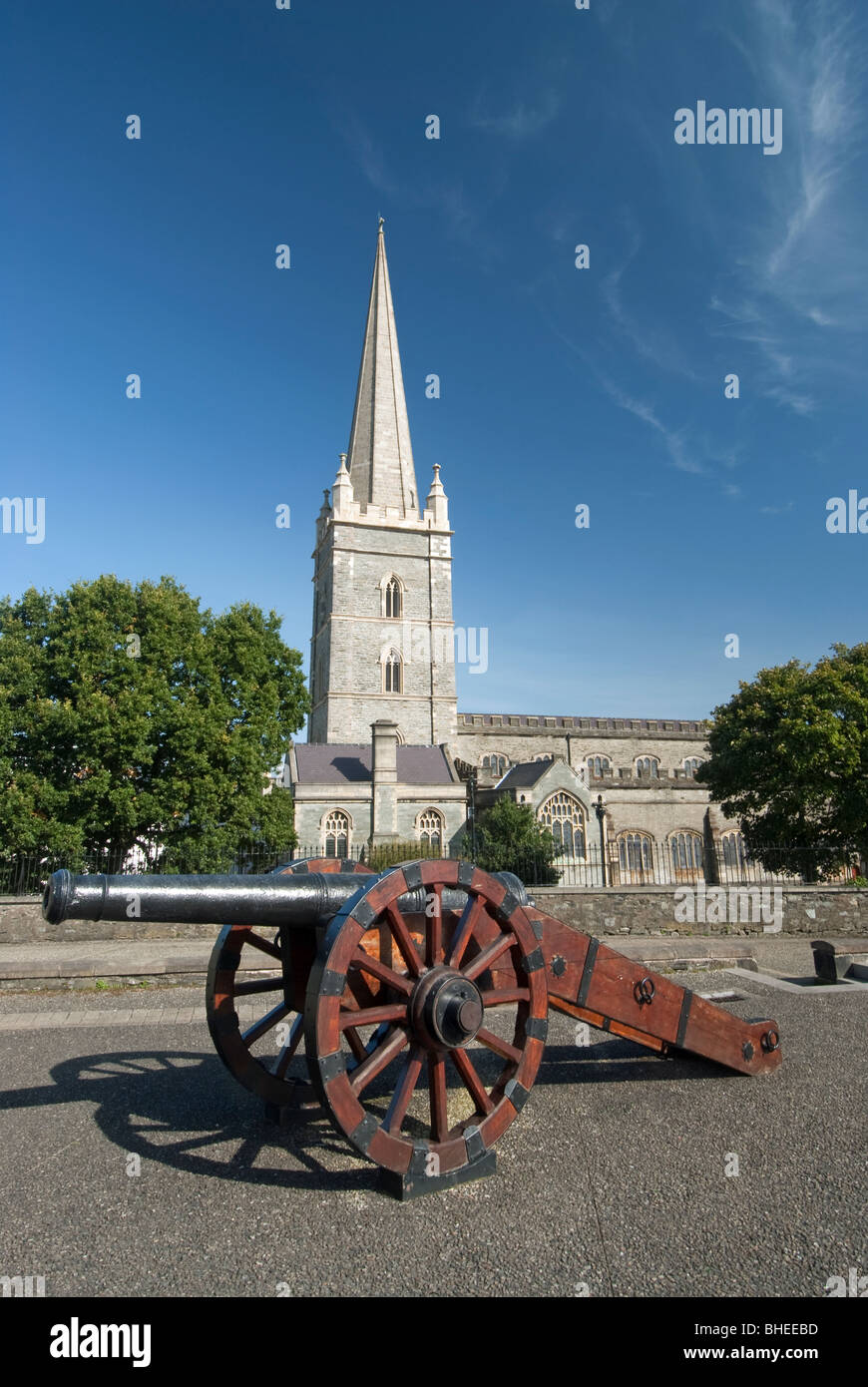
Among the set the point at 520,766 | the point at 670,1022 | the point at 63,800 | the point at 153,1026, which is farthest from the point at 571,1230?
the point at 520,766

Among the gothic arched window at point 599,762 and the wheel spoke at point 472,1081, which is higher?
the gothic arched window at point 599,762

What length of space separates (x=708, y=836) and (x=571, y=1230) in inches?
1324

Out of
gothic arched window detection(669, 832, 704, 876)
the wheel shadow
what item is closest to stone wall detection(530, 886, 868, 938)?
the wheel shadow

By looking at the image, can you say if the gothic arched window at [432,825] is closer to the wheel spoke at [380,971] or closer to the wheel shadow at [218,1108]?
the wheel shadow at [218,1108]

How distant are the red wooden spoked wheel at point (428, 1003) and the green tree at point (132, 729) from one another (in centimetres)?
1635

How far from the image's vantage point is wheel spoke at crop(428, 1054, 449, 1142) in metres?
4.17

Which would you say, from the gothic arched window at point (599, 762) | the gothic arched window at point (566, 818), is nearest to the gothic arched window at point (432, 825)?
the gothic arched window at point (566, 818)

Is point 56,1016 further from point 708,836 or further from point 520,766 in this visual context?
point 708,836

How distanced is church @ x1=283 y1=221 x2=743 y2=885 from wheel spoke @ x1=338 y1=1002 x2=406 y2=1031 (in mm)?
21257

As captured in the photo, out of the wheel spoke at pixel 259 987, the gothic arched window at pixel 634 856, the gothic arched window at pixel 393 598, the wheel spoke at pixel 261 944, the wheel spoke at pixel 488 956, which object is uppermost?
the gothic arched window at pixel 393 598

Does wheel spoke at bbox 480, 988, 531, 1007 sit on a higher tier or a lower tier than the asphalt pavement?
higher

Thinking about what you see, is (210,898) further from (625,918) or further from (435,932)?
(625,918)

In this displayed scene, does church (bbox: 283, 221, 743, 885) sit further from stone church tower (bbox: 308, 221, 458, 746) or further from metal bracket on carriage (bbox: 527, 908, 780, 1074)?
metal bracket on carriage (bbox: 527, 908, 780, 1074)

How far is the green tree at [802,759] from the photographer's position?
22891 millimetres
